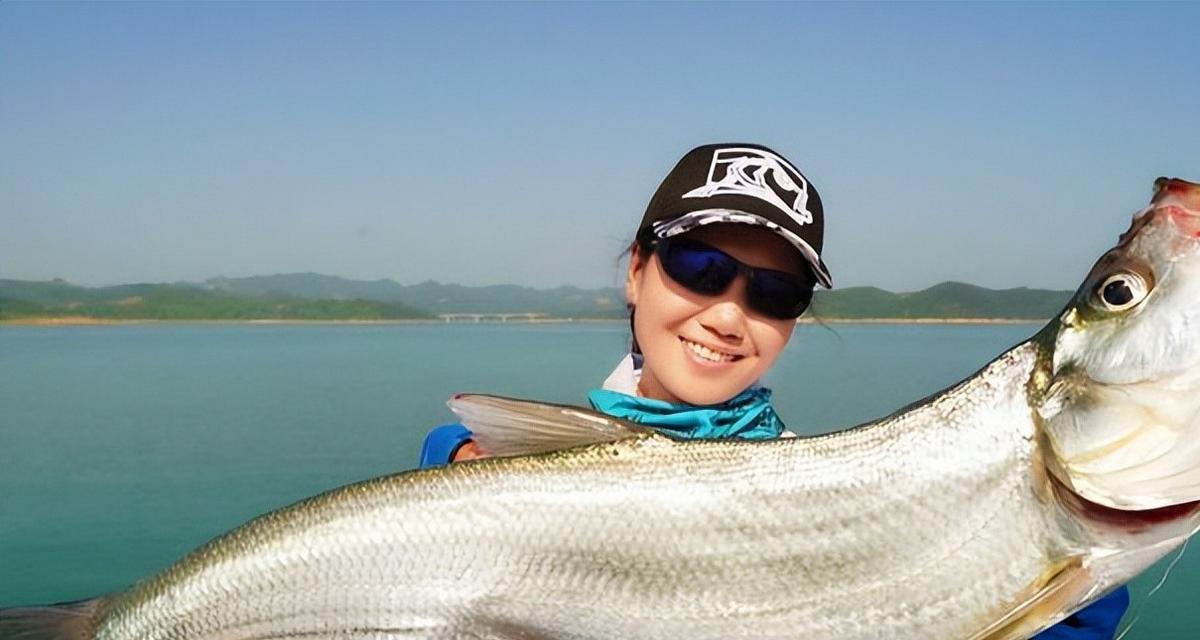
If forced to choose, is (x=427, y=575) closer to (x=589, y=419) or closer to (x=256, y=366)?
(x=589, y=419)

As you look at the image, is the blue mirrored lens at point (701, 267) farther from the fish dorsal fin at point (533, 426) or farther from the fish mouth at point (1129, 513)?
the fish mouth at point (1129, 513)

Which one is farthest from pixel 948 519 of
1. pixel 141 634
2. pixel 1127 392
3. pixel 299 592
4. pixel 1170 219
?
pixel 141 634

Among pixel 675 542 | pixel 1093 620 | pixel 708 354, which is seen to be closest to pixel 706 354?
pixel 708 354

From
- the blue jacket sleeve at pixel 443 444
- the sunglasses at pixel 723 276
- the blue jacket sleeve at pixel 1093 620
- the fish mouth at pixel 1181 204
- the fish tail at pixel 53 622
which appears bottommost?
the fish tail at pixel 53 622

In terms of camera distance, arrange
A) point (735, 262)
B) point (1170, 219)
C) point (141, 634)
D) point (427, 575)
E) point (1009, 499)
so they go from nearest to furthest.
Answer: point (1170, 219)
point (1009, 499)
point (427, 575)
point (141, 634)
point (735, 262)

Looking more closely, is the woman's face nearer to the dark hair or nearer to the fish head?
the dark hair

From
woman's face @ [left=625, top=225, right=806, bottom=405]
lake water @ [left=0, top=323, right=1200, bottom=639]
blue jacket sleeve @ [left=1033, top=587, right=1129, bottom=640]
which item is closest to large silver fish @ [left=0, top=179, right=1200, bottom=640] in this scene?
blue jacket sleeve @ [left=1033, top=587, right=1129, bottom=640]

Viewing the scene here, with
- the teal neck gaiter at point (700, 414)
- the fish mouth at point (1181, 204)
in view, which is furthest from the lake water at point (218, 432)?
the fish mouth at point (1181, 204)

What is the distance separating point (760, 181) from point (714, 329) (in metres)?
0.65

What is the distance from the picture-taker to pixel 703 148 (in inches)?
172

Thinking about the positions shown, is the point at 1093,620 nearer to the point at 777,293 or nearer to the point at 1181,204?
the point at 1181,204

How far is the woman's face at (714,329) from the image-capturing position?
13.6ft

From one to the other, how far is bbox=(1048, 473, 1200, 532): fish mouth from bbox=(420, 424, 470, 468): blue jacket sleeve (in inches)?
94.5

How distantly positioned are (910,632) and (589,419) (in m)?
1.13
